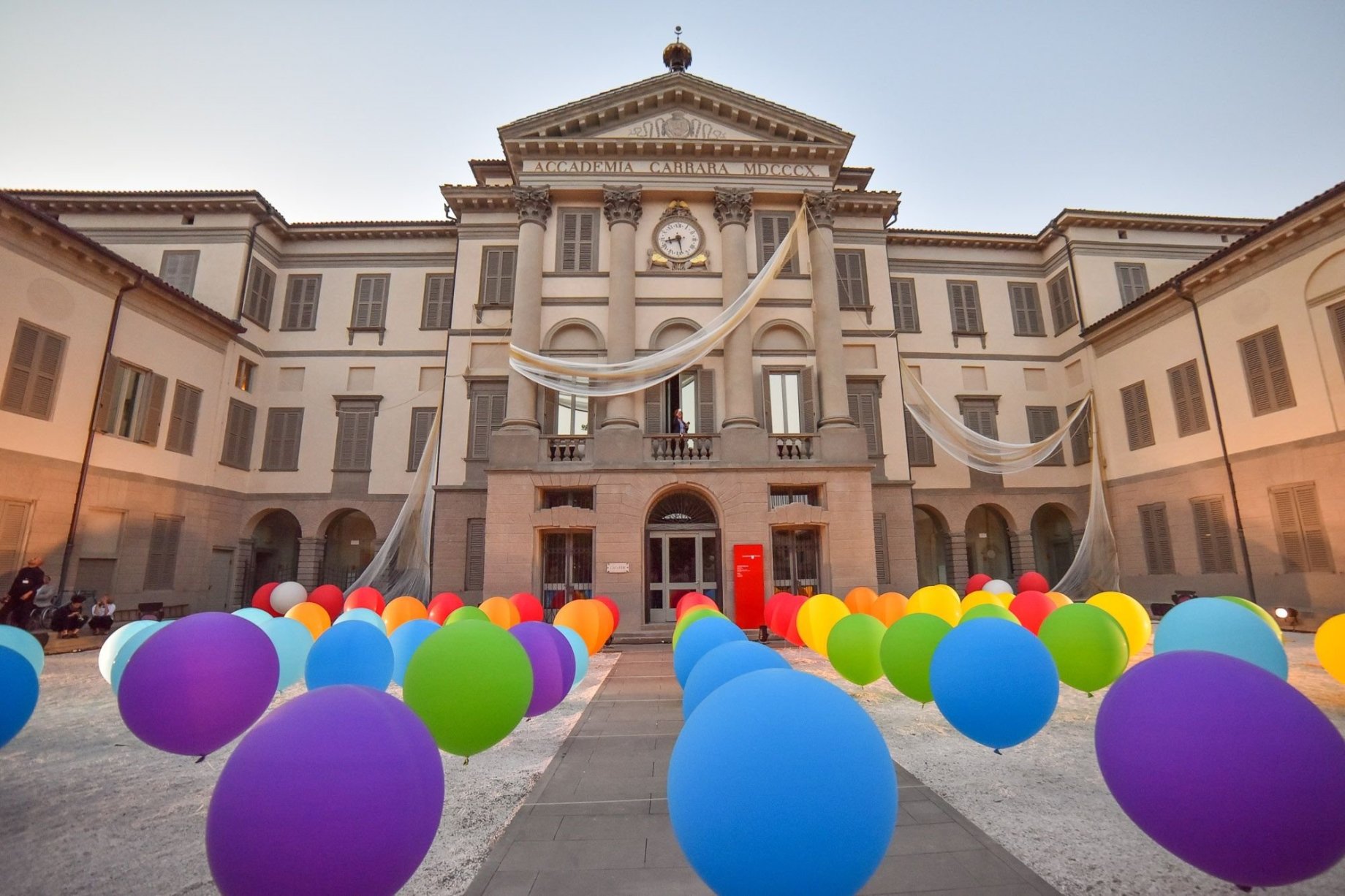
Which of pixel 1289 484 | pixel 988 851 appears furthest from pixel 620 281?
pixel 1289 484

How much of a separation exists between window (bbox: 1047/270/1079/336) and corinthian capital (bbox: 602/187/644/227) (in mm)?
16447

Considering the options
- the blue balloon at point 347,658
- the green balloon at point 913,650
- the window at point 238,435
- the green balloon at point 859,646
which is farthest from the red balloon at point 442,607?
the window at point 238,435

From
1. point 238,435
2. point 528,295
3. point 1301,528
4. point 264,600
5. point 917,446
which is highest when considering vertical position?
point 528,295

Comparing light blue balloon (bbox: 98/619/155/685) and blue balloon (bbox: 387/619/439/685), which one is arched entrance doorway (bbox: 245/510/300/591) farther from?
blue balloon (bbox: 387/619/439/685)

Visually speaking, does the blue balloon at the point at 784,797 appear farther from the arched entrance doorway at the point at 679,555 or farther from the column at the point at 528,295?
the column at the point at 528,295

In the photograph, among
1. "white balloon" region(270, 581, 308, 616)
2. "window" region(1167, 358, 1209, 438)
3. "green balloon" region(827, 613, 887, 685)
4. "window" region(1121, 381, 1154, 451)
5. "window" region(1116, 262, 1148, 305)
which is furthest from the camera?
"window" region(1116, 262, 1148, 305)

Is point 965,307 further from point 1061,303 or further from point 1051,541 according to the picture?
point 1051,541

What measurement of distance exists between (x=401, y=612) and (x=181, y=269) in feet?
59.4

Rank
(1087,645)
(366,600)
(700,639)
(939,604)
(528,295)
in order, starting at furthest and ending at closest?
(528,295) → (366,600) → (939,604) → (700,639) → (1087,645)

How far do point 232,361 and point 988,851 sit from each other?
78.5 ft

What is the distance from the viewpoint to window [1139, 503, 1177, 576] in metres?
18.5

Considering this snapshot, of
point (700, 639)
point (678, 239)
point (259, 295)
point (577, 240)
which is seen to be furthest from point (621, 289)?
point (259, 295)

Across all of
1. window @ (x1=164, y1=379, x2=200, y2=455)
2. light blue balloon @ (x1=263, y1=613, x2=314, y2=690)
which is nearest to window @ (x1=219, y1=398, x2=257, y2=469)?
window @ (x1=164, y1=379, x2=200, y2=455)

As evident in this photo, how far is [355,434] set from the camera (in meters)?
21.0
